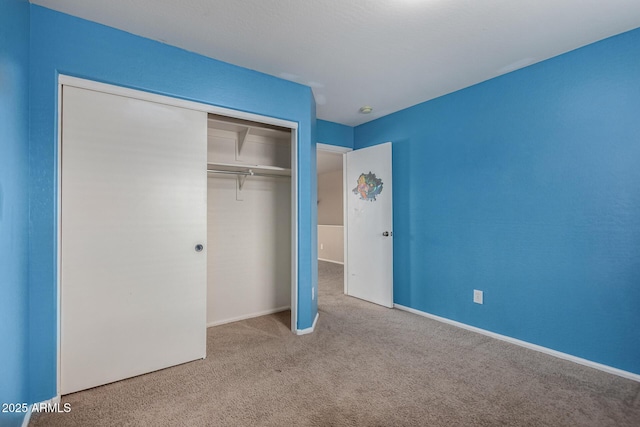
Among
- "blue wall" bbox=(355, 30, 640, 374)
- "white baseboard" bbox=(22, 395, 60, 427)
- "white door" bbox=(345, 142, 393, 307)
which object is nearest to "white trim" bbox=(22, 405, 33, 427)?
"white baseboard" bbox=(22, 395, 60, 427)

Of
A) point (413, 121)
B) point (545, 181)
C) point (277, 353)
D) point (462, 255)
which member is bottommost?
point (277, 353)

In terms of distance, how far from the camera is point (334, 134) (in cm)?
413

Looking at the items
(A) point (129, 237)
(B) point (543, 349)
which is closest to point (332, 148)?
(A) point (129, 237)

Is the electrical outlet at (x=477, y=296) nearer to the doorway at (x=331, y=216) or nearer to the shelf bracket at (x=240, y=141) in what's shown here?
the shelf bracket at (x=240, y=141)

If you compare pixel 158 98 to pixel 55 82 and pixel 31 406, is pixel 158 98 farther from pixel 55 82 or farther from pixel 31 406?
pixel 31 406

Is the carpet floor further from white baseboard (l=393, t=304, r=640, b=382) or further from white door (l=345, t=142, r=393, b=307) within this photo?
white door (l=345, t=142, r=393, b=307)

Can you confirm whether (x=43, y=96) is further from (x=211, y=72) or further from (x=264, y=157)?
(x=264, y=157)

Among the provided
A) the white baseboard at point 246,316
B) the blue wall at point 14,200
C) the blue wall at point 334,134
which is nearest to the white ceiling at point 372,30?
the blue wall at point 14,200

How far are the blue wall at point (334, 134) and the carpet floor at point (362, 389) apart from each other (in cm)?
252

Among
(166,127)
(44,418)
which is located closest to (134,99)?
(166,127)

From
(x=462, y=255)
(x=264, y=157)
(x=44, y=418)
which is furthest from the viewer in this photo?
(x=264, y=157)

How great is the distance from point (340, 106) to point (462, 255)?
2.12m

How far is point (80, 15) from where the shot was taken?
186 cm

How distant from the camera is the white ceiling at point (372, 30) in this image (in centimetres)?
179
